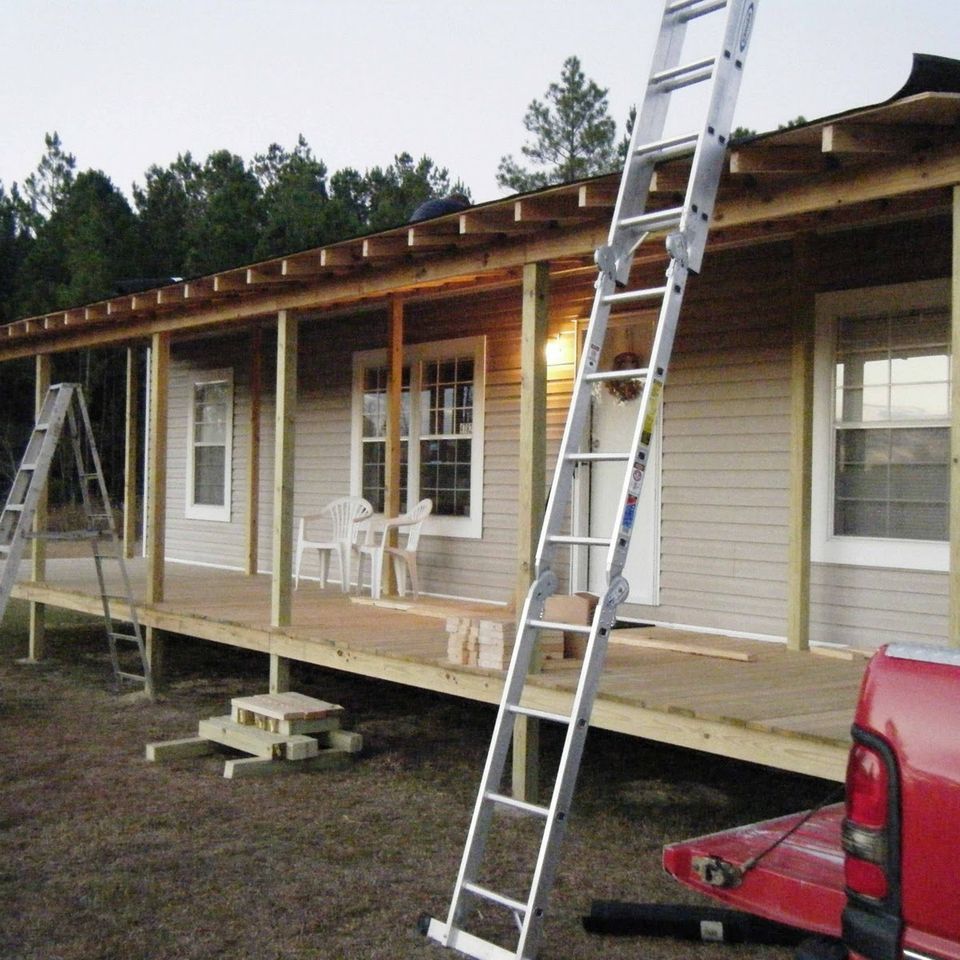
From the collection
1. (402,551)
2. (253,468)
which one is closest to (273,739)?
→ (402,551)

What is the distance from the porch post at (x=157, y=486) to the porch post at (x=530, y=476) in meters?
3.80

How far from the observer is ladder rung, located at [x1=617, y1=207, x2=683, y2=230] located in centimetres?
419

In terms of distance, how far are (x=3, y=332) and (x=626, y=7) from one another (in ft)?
38.0

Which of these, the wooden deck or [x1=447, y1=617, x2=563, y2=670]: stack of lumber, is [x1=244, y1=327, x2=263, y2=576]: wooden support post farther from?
[x1=447, y1=617, x2=563, y2=670]: stack of lumber

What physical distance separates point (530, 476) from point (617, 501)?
8.35 feet

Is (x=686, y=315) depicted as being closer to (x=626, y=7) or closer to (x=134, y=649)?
(x=134, y=649)

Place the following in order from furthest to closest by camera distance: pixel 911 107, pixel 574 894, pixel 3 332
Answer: pixel 3 332 → pixel 574 894 → pixel 911 107

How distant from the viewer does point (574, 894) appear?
4.84m

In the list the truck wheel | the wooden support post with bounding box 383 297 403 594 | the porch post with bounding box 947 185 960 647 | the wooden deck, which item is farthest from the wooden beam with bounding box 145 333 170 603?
the truck wheel

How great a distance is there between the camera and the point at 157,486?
9156 millimetres

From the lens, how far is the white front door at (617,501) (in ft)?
26.5

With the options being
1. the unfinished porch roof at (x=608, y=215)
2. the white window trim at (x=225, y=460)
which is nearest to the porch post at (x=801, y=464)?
the unfinished porch roof at (x=608, y=215)

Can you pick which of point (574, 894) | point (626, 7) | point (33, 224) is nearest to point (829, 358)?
point (574, 894)

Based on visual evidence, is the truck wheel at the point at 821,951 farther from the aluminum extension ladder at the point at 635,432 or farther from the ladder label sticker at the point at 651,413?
the ladder label sticker at the point at 651,413
